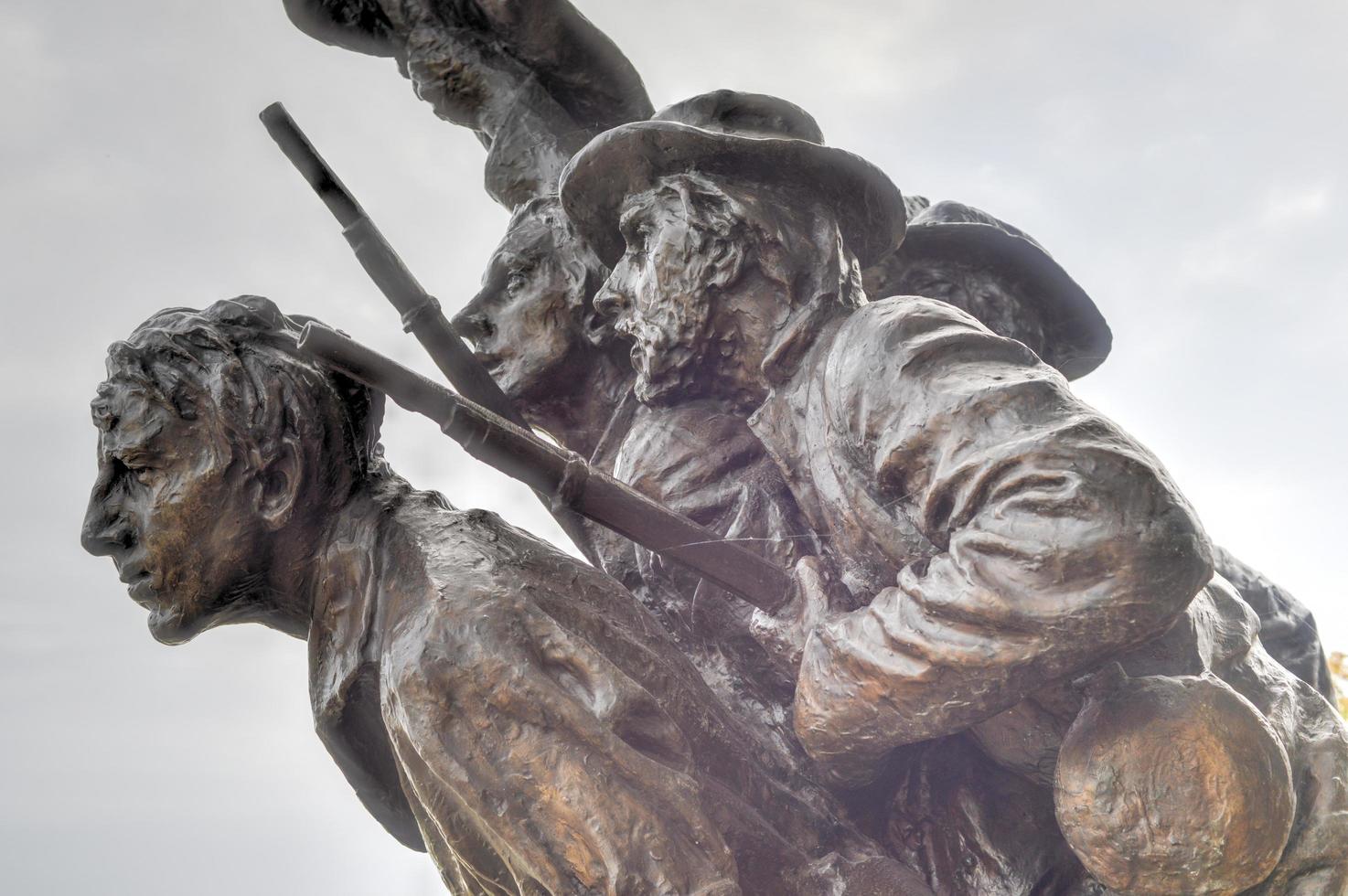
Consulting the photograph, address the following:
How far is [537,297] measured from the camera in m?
2.66

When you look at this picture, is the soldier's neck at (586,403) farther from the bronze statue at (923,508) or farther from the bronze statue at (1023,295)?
the bronze statue at (1023,295)

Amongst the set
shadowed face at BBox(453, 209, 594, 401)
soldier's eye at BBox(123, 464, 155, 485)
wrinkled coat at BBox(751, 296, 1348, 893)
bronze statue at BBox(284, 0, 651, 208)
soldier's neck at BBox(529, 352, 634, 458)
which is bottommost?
wrinkled coat at BBox(751, 296, 1348, 893)

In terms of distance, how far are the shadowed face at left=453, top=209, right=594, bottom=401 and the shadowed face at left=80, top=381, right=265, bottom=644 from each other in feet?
2.78

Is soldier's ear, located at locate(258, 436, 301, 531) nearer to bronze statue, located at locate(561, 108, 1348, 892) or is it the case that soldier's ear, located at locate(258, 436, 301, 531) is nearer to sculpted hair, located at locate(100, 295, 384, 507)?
sculpted hair, located at locate(100, 295, 384, 507)

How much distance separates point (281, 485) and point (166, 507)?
19 cm

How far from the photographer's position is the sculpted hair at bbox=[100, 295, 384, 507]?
1911 mm

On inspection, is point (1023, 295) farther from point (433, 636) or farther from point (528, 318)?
point (433, 636)

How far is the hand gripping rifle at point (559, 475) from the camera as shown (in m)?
1.75

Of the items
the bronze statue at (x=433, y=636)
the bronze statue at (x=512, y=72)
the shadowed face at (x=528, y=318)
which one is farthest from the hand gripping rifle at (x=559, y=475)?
the bronze statue at (x=512, y=72)

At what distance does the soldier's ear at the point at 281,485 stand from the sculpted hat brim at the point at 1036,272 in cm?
134

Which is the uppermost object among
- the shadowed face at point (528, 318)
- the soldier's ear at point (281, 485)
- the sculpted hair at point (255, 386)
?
the shadowed face at point (528, 318)

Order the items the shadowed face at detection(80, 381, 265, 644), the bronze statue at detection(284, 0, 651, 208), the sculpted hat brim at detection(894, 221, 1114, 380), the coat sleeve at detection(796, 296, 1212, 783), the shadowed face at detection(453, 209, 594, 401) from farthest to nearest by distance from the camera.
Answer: the bronze statue at detection(284, 0, 651, 208), the shadowed face at detection(453, 209, 594, 401), the sculpted hat brim at detection(894, 221, 1114, 380), the shadowed face at detection(80, 381, 265, 644), the coat sleeve at detection(796, 296, 1212, 783)

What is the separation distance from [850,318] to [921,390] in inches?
11.3

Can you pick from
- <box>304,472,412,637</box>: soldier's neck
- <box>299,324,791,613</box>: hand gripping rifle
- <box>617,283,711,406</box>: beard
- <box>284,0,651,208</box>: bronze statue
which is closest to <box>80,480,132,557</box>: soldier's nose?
<box>304,472,412,637</box>: soldier's neck
